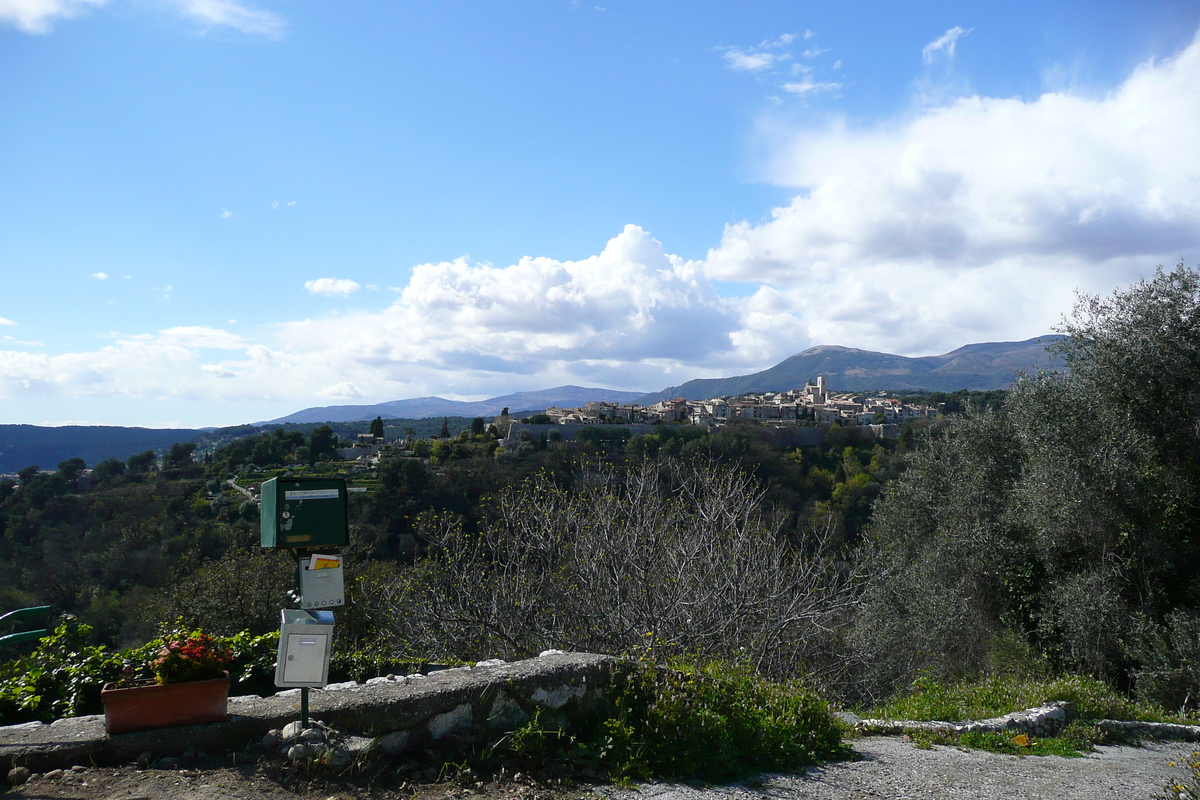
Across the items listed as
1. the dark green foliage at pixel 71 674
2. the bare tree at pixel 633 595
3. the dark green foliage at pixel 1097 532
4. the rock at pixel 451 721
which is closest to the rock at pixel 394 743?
the rock at pixel 451 721

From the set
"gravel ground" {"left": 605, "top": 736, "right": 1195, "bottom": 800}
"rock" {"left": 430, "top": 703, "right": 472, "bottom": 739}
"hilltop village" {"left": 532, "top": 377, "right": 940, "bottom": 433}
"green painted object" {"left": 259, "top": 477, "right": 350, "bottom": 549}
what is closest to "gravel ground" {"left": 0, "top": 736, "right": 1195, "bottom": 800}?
"gravel ground" {"left": 605, "top": 736, "right": 1195, "bottom": 800}

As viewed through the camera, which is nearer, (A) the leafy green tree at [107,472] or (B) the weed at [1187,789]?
(B) the weed at [1187,789]

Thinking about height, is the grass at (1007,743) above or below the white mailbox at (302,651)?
below

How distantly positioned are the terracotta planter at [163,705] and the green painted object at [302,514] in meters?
0.79

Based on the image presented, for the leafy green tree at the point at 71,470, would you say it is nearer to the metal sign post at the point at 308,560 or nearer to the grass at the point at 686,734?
the metal sign post at the point at 308,560

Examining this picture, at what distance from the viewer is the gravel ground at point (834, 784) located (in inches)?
126

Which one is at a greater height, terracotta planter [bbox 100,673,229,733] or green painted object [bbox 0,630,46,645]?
green painted object [bbox 0,630,46,645]

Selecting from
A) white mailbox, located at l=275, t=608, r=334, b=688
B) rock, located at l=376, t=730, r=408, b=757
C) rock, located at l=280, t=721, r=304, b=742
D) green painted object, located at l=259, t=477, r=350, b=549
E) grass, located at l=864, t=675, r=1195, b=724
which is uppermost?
green painted object, located at l=259, t=477, r=350, b=549

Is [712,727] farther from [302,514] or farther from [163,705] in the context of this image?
[163,705]

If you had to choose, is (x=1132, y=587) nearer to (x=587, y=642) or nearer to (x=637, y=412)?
(x=587, y=642)

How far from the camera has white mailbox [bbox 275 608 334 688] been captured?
3.51 m

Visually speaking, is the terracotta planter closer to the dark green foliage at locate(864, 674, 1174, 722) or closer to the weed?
the weed

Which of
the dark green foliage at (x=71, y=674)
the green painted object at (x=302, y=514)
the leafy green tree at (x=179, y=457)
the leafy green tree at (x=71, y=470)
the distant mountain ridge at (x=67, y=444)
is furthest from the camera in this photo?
the distant mountain ridge at (x=67, y=444)

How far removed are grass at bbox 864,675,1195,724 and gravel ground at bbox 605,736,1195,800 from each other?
2.74 feet
